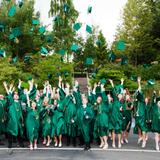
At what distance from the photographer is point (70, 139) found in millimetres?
17953

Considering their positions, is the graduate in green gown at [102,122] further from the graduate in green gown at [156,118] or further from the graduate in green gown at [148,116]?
the graduate in green gown at [156,118]

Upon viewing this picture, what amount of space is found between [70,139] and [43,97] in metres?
1.75

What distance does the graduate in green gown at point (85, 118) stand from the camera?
53.0ft

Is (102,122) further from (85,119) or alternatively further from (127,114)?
(127,114)

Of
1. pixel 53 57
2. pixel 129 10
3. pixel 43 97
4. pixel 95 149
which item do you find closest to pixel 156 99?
pixel 95 149

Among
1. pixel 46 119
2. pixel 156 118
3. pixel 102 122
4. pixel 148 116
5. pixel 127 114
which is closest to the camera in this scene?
pixel 156 118

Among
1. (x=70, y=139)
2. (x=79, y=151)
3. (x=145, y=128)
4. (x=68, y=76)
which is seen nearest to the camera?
(x=79, y=151)

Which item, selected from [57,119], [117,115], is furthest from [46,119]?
[117,115]

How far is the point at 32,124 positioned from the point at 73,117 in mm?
Result: 1379

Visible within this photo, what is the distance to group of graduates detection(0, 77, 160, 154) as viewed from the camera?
16.3 m

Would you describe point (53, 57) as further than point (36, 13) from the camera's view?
No

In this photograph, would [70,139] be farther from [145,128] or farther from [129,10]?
[129,10]

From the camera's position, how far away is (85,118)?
642 inches

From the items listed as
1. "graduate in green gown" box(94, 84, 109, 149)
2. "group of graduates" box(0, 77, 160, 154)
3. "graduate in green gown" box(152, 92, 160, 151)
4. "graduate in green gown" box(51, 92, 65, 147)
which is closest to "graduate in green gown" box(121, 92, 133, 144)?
"group of graduates" box(0, 77, 160, 154)
